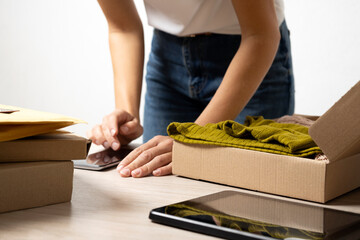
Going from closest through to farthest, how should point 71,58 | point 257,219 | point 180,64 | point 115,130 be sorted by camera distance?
1. point 257,219
2. point 115,130
3. point 180,64
4. point 71,58

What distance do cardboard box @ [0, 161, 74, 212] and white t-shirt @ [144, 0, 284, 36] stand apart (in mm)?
764

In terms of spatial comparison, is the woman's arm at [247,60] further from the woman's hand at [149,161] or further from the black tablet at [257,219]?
the black tablet at [257,219]

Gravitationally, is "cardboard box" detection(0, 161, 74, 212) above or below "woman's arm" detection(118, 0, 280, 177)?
below

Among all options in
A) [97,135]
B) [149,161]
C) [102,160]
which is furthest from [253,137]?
[97,135]

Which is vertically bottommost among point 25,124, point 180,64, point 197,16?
point 25,124

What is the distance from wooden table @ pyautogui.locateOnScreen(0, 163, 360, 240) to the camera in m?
0.53

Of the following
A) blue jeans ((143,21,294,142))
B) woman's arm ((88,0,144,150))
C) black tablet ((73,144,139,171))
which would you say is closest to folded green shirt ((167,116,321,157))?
black tablet ((73,144,139,171))

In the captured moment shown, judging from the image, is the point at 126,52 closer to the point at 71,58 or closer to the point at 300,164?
the point at 300,164

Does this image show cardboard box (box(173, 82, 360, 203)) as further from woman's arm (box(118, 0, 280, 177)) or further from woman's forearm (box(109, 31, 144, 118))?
woman's forearm (box(109, 31, 144, 118))

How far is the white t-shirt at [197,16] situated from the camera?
50.6 inches

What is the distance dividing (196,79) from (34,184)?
834mm

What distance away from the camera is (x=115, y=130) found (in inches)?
41.8

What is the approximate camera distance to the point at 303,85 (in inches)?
113

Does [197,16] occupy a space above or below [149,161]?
above
